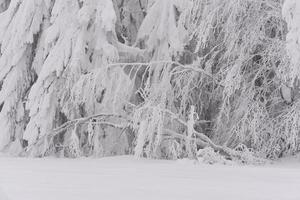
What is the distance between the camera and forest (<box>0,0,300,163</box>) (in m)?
10.5

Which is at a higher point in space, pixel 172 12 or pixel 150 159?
pixel 172 12

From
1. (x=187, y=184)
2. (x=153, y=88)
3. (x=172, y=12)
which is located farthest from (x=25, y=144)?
(x=187, y=184)

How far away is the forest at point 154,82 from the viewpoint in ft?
34.5

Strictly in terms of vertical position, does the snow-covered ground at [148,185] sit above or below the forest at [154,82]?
below

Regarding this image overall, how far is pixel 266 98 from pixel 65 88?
3624 mm

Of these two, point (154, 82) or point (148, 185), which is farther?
point (154, 82)

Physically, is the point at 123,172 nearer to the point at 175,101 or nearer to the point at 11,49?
the point at 175,101

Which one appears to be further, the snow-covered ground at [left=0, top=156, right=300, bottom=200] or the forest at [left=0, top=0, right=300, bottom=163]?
the forest at [left=0, top=0, right=300, bottom=163]

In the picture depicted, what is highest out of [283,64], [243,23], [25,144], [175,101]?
[243,23]

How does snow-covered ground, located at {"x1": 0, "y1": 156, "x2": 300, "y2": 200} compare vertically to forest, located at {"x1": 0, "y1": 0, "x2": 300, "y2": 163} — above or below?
below

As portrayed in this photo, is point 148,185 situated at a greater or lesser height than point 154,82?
lesser

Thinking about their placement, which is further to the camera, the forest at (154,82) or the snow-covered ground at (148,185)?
the forest at (154,82)

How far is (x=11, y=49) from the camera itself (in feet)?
40.1

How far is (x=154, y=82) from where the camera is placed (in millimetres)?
11305
